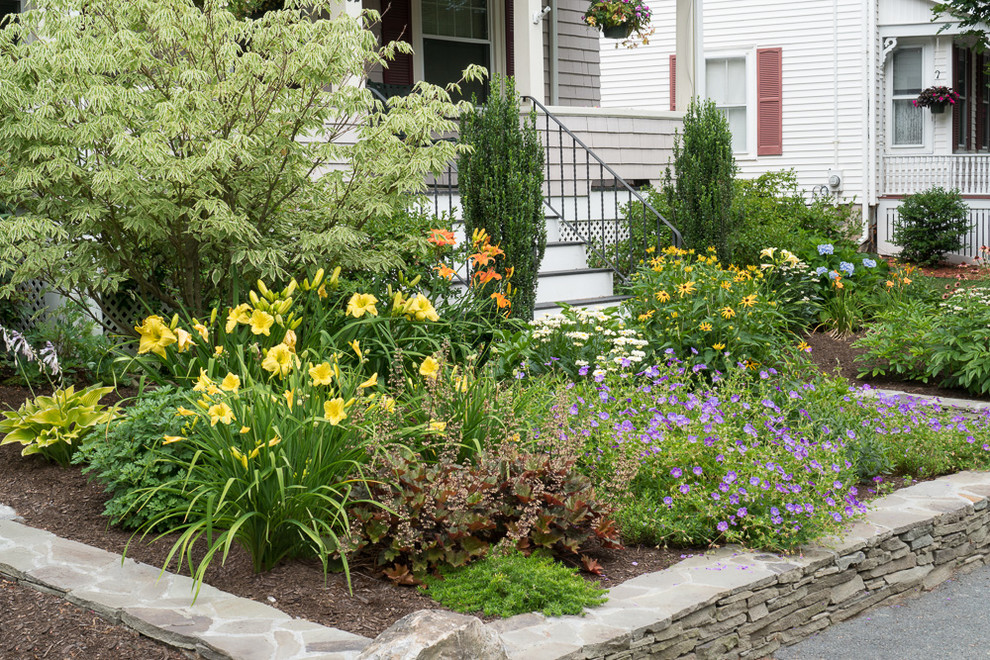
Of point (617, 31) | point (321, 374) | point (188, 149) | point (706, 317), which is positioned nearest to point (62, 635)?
point (321, 374)

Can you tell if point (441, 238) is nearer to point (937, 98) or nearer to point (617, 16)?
point (617, 16)

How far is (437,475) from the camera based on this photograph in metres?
3.94

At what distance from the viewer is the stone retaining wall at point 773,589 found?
11.1 ft

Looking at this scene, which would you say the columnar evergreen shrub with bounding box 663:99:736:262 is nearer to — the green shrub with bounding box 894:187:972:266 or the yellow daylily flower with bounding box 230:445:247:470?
the yellow daylily flower with bounding box 230:445:247:470

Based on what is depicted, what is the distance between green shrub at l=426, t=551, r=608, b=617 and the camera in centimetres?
349

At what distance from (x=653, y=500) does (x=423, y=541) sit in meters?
1.22

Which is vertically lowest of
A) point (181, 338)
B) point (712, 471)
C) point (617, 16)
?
point (712, 471)

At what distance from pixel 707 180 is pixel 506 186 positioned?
2808mm

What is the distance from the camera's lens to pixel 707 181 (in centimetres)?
932

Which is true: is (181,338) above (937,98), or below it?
below

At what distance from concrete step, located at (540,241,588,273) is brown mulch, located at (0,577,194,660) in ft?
19.2

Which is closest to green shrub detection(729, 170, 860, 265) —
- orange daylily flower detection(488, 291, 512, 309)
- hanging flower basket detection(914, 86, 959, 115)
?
orange daylily flower detection(488, 291, 512, 309)

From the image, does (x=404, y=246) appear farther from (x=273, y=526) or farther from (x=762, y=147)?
(x=762, y=147)

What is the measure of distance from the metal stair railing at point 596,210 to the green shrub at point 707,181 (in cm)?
28
